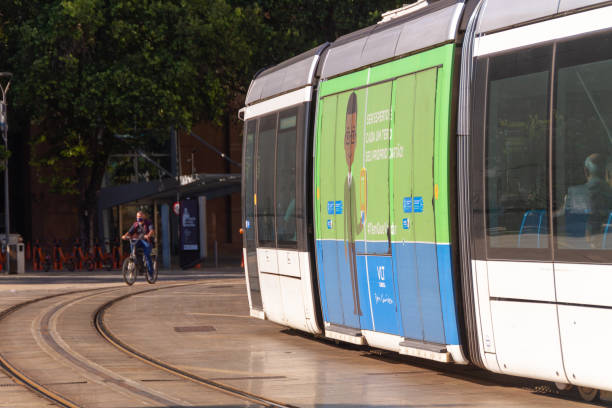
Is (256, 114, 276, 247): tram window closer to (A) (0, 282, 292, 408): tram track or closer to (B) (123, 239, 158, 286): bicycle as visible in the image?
(A) (0, 282, 292, 408): tram track

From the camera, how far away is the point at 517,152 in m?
8.98

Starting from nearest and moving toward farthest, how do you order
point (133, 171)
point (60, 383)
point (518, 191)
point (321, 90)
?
point (518, 191), point (60, 383), point (321, 90), point (133, 171)

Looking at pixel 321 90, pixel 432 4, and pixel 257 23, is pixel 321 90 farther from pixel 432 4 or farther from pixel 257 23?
pixel 257 23

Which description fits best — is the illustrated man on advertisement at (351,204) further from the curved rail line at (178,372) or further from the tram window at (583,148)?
the tram window at (583,148)

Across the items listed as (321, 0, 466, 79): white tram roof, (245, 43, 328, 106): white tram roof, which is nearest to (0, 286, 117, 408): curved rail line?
(321, 0, 466, 79): white tram roof

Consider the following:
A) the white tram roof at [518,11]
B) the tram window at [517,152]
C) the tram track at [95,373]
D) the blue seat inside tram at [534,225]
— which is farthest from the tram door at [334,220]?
the blue seat inside tram at [534,225]

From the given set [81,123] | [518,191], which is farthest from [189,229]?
[518,191]

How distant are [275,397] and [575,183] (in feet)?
10.3

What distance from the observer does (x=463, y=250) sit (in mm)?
9508

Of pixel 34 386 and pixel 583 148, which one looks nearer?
pixel 583 148

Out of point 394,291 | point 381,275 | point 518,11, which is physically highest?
point 518,11

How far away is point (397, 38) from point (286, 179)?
3.01 m

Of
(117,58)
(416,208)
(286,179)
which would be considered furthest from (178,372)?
(117,58)

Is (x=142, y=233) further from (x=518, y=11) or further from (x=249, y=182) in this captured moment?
(x=518, y=11)
